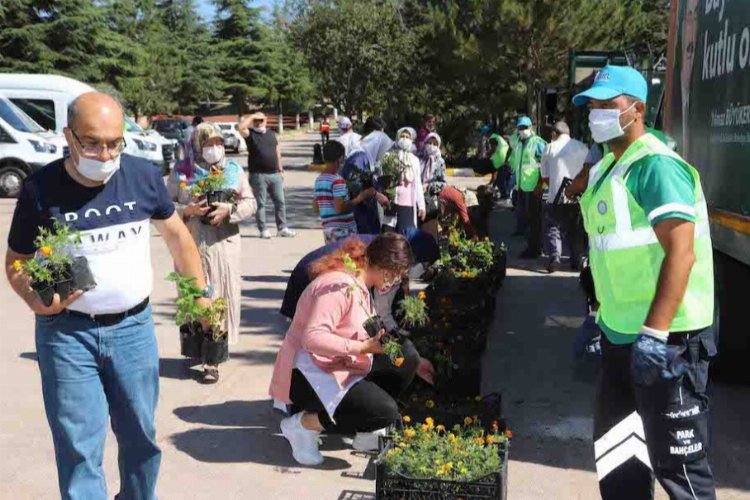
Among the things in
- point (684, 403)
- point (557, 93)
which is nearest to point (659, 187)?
point (684, 403)

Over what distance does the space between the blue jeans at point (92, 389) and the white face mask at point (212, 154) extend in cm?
297

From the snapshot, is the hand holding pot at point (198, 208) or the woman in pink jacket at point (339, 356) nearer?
the woman in pink jacket at point (339, 356)

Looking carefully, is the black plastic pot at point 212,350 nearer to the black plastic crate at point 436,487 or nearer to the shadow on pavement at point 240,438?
the shadow on pavement at point 240,438

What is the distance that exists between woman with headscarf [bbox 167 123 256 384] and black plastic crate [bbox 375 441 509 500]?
2.67 metres

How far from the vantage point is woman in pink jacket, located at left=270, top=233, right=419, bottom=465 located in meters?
4.64

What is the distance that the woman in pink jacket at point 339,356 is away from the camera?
464 cm

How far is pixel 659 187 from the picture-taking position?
10.3 feet

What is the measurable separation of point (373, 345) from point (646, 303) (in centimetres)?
172

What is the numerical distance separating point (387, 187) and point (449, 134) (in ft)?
67.3

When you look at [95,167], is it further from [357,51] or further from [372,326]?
[357,51]

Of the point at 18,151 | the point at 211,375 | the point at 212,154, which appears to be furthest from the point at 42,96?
the point at 211,375

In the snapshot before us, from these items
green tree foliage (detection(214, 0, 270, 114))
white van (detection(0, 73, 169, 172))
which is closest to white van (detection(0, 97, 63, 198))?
white van (detection(0, 73, 169, 172))

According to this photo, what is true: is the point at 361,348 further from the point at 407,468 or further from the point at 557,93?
the point at 557,93

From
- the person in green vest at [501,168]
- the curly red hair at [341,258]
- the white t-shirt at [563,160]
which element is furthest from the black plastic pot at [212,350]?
the person in green vest at [501,168]
